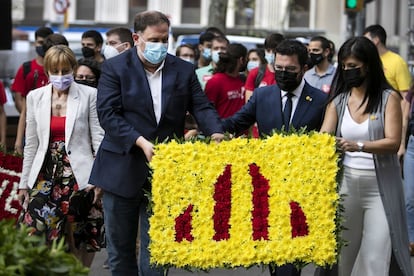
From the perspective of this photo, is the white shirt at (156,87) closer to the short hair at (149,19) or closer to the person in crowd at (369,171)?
the short hair at (149,19)

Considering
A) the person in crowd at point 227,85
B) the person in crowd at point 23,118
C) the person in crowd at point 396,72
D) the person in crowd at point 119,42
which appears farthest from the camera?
the person in crowd at point 396,72

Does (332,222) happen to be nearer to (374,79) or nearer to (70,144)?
(374,79)

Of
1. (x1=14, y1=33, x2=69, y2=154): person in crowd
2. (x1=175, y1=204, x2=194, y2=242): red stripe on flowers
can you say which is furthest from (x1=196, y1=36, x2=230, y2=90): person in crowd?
(x1=175, y1=204, x2=194, y2=242): red stripe on flowers

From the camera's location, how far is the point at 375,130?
6824 millimetres

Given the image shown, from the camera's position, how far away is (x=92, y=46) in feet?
35.8

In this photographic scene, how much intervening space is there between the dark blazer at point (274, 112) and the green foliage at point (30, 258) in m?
2.95

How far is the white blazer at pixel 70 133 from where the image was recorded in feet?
25.2

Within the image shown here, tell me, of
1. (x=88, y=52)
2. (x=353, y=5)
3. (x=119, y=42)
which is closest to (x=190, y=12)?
(x=353, y=5)

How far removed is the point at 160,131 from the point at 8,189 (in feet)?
6.83

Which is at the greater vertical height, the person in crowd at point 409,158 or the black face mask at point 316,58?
the black face mask at point 316,58

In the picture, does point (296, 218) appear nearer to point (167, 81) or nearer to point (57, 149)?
point (167, 81)

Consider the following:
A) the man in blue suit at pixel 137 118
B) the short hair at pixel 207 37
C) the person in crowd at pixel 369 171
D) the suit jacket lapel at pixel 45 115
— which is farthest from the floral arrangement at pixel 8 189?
the short hair at pixel 207 37

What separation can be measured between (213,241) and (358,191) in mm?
1032

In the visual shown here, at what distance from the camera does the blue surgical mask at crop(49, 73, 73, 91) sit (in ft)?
25.3
